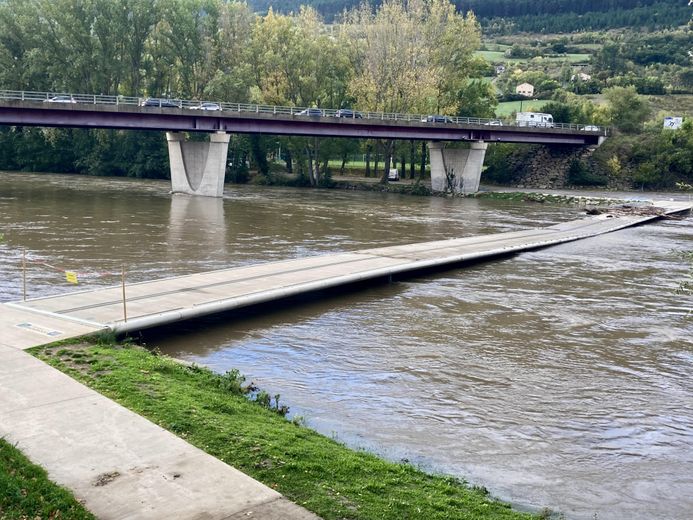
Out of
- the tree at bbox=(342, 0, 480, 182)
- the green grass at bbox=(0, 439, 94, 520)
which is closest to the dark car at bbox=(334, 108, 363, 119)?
the tree at bbox=(342, 0, 480, 182)

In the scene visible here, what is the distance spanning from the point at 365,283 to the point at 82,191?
152ft

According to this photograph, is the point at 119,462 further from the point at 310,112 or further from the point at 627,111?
the point at 627,111

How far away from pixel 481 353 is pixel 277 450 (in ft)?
32.0

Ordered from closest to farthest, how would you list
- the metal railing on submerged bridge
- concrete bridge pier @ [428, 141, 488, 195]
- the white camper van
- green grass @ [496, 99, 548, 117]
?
the metal railing on submerged bridge → concrete bridge pier @ [428, 141, 488, 195] → the white camper van → green grass @ [496, 99, 548, 117]

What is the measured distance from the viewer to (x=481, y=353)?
20016 mm

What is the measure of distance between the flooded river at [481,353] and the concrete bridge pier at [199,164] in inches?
967

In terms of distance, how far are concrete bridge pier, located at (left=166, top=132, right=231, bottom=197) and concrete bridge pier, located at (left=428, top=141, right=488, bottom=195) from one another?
994 inches

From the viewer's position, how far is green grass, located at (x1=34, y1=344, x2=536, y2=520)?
9984 mm

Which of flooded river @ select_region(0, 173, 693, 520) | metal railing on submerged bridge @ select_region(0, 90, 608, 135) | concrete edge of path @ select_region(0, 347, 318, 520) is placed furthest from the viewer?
metal railing on submerged bridge @ select_region(0, 90, 608, 135)

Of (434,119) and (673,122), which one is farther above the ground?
(673,122)

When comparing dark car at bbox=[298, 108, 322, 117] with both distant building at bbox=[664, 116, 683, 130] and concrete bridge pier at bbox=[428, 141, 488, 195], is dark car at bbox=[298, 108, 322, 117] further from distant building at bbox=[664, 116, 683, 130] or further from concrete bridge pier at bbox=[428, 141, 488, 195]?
distant building at bbox=[664, 116, 683, 130]

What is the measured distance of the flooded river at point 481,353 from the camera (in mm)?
13180

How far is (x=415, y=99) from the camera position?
3354 inches

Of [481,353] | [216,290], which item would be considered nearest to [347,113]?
[216,290]
